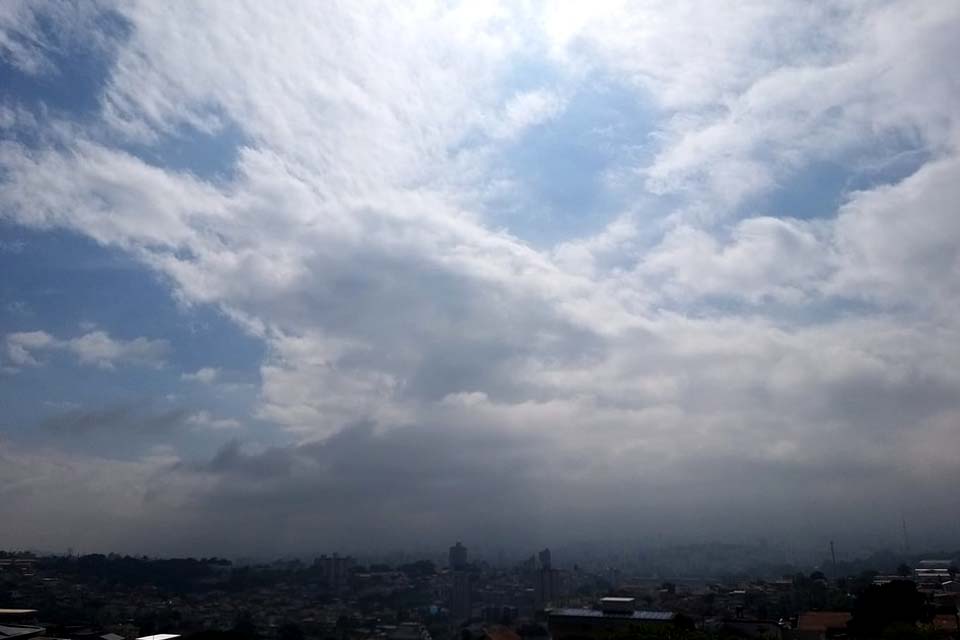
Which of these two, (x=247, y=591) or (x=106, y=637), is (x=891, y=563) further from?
(x=106, y=637)

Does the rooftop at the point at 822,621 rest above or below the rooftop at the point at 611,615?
below

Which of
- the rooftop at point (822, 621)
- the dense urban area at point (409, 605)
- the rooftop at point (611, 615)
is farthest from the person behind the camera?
the rooftop at point (611, 615)

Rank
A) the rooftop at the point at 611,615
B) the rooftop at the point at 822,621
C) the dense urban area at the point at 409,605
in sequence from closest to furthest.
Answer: the dense urban area at the point at 409,605, the rooftop at the point at 822,621, the rooftop at the point at 611,615

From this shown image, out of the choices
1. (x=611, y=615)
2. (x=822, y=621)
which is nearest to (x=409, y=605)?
(x=611, y=615)

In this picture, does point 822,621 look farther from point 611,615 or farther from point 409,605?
point 409,605

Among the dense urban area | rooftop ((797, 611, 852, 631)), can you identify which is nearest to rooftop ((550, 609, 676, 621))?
the dense urban area

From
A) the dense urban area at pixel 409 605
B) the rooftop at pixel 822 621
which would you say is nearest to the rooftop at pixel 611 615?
the dense urban area at pixel 409 605

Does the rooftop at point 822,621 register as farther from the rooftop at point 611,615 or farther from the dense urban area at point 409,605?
the rooftop at point 611,615

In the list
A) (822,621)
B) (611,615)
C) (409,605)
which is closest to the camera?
(611,615)
